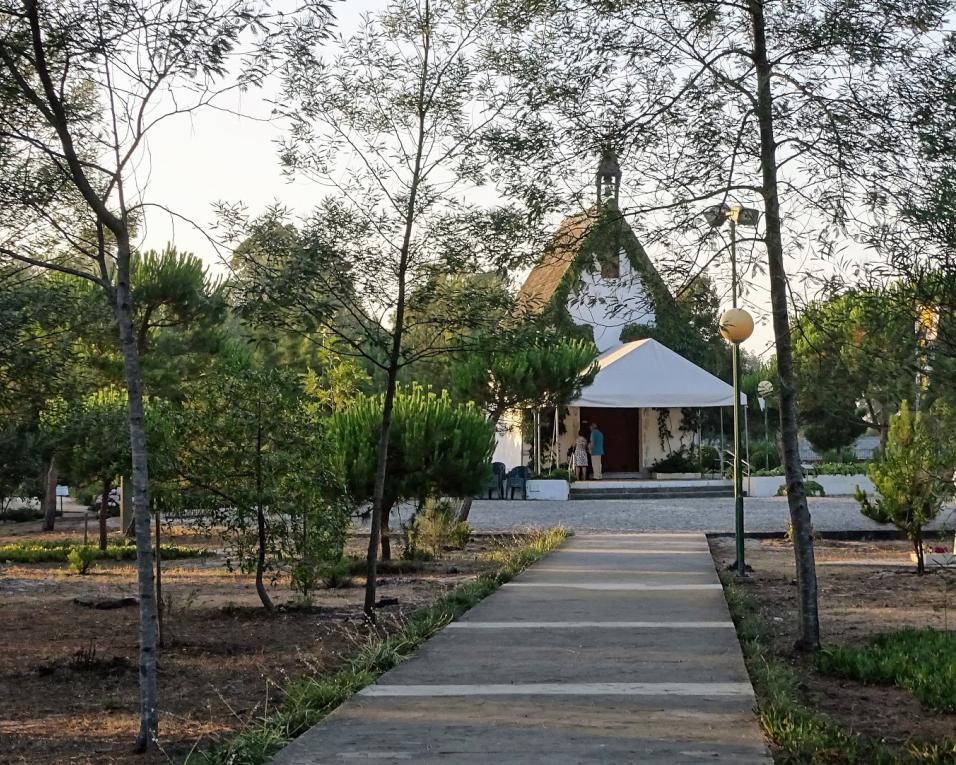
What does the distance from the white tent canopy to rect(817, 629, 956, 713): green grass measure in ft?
76.5

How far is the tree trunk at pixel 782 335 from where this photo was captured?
891cm

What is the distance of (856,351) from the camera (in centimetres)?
850

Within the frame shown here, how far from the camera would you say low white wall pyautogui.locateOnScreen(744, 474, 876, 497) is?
3266cm

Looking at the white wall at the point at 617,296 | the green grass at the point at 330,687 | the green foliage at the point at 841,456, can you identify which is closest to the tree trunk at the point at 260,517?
the green grass at the point at 330,687

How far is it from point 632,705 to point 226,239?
14.0ft

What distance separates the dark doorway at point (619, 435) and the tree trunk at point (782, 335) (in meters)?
29.2

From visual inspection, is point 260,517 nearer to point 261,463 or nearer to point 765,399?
point 261,463

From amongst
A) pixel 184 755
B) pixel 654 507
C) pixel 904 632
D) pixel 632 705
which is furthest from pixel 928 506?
pixel 654 507

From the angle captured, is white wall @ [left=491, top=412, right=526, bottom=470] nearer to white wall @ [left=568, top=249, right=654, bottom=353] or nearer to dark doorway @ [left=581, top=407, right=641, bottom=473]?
dark doorway @ [left=581, top=407, right=641, bottom=473]

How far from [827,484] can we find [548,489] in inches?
320

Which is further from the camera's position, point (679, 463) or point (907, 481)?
point (679, 463)

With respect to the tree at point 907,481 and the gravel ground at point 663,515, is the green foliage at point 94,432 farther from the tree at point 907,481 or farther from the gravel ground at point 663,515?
the gravel ground at point 663,515

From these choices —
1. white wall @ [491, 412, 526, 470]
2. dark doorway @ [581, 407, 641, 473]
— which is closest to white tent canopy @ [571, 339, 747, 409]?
white wall @ [491, 412, 526, 470]

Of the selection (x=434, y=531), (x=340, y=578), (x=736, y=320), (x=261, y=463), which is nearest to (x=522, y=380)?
(x=434, y=531)
